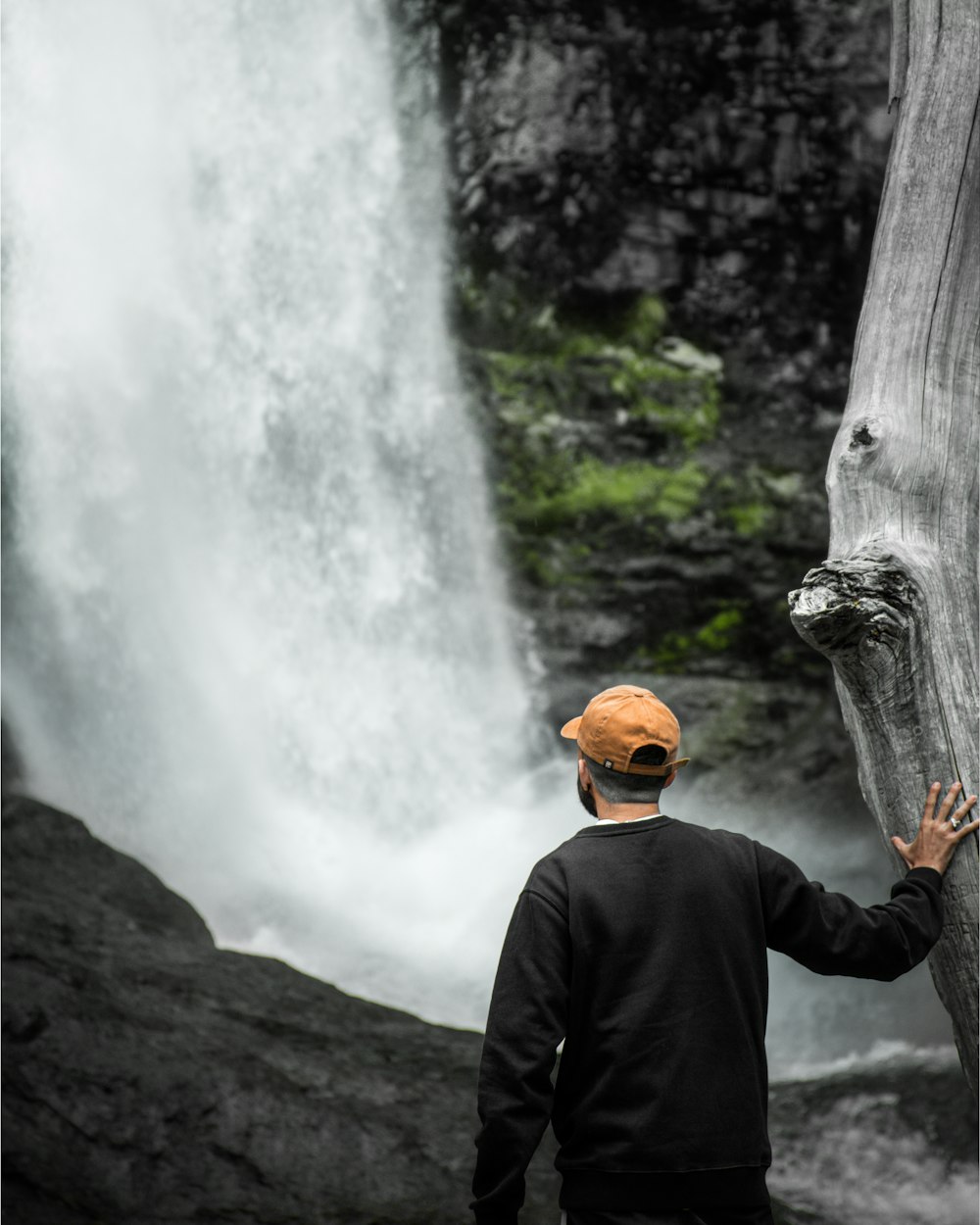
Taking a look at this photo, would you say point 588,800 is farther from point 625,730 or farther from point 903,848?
point 903,848

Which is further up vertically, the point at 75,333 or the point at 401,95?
the point at 401,95

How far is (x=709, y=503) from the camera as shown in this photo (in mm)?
8836

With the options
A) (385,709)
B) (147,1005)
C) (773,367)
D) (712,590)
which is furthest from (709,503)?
(147,1005)

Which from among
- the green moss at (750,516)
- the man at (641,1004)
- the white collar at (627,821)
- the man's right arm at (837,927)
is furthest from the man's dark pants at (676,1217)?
the green moss at (750,516)

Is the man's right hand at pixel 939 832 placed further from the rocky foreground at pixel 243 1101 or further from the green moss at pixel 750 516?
the green moss at pixel 750 516

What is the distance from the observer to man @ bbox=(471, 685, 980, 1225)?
6.64 ft

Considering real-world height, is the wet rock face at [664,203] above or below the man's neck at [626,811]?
above

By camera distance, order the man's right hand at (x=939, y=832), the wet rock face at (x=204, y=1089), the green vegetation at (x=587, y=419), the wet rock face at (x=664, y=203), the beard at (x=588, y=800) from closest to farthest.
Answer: the beard at (x=588, y=800)
the man's right hand at (x=939, y=832)
the wet rock face at (x=204, y=1089)
the green vegetation at (x=587, y=419)
the wet rock face at (x=664, y=203)

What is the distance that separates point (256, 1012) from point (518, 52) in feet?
25.8

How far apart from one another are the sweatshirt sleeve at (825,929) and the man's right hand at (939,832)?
0.26m

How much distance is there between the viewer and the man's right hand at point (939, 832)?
2506 millimetres

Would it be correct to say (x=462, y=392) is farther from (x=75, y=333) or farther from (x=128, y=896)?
(x=128, y=896)

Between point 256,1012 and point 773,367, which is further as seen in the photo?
point 773,367

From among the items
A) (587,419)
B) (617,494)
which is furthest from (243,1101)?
(587,419)
